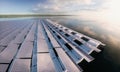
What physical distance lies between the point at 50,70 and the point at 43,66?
0.87 feet

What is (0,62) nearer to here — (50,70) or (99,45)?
(50,70)

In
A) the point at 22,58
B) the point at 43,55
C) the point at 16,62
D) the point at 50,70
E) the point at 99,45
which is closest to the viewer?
the point at 50,70

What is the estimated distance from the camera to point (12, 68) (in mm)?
3354

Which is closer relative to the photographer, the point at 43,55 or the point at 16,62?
the point at 16,62

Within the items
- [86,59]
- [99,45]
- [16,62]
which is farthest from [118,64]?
[16,62]

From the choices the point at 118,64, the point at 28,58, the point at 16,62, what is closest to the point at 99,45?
the point at 118,64

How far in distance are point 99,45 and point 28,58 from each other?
346cm

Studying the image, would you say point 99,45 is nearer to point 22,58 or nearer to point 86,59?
point 86,59

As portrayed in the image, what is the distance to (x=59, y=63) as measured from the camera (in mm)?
3807

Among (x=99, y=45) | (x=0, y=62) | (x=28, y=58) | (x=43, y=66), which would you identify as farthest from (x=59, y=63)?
(x=99, y=45)

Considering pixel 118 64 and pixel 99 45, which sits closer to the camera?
pixel 118 64

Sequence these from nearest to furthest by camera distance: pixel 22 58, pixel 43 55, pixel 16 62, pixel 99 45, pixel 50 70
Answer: pixel 50 70
pixel 16 62
pixel 22 58
pixel 43 55
pixel 99 45

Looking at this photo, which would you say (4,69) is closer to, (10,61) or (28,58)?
(10,61)

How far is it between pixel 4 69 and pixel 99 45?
4.23 meters
